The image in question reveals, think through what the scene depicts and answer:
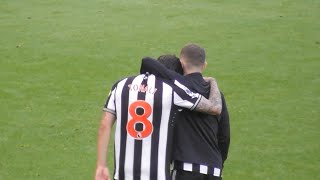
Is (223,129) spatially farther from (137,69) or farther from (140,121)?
(137,69)

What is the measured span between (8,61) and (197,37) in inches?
141

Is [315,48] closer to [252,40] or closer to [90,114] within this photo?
[252,40]

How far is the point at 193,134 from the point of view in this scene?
3.65m

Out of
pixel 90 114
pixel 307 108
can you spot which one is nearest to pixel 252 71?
pixel 307 108

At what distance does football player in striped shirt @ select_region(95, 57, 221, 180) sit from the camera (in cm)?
358

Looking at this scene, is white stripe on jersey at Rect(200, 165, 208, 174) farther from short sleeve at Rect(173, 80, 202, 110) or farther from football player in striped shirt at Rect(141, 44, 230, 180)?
short sleeve at Rect(173, 80, 202, 110)

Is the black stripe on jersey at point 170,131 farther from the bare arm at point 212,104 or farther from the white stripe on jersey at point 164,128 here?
the bare arm at point 212,104

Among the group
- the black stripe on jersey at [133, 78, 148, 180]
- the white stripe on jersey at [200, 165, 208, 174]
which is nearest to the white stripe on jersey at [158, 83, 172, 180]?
the black stripe on jersey at [133, 78, 148, 180]

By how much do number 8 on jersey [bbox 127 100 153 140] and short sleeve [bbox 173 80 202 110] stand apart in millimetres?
174

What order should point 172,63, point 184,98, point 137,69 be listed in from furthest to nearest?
A: point 137,69 → point 172,63 → point 184,98

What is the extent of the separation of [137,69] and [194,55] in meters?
5.96

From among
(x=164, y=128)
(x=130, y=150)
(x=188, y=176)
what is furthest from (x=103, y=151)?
(x=188, y=176)

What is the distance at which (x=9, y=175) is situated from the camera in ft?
20.0

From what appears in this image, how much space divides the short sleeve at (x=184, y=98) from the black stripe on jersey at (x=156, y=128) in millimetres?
91
